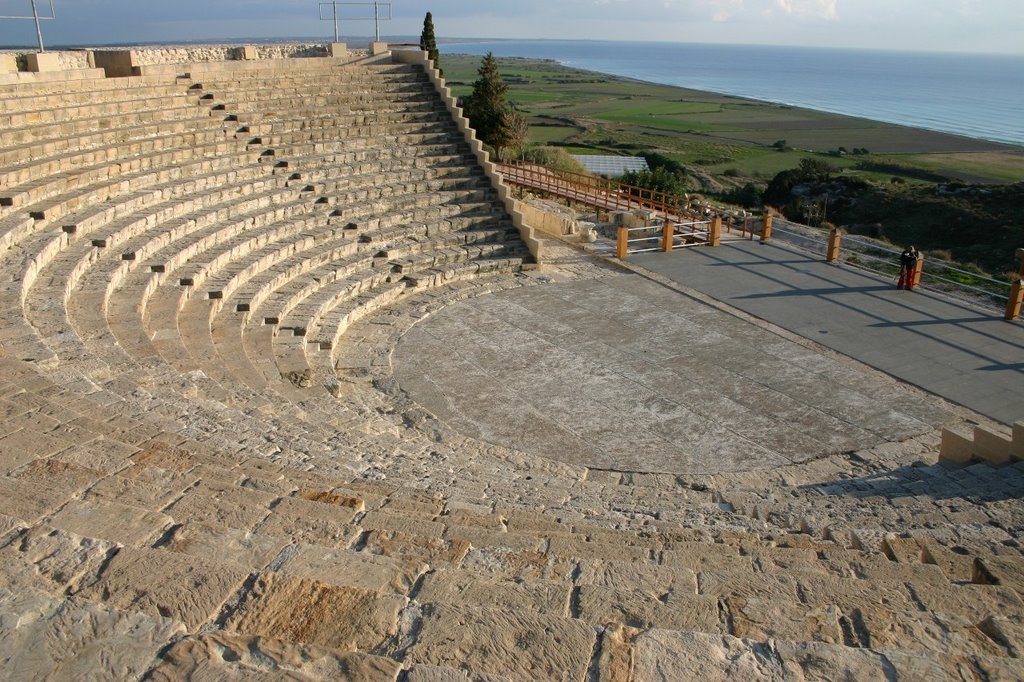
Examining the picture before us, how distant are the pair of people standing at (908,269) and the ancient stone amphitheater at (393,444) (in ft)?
12.0

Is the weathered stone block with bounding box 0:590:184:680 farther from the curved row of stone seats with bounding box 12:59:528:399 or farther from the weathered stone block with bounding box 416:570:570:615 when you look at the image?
the curved row of stone seats with bounding box 12:59:528:399

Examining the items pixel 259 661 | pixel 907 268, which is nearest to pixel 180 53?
pixel 907 268

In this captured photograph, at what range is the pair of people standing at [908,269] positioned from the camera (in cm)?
1435

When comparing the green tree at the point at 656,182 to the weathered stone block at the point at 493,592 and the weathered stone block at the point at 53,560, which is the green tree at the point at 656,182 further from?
the weathered stone block at the point at 53,560

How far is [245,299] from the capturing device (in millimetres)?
11492

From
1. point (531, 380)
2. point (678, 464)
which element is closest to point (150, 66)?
point (531, 380)

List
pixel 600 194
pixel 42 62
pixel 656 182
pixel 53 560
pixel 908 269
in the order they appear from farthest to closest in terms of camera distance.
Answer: pixel 656 182 < pixel 600 194 < pixel 42 62 < pixel 908 269 < pixel 53 560

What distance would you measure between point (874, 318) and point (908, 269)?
6.44 ft

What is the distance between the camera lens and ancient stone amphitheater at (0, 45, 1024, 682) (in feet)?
11.3

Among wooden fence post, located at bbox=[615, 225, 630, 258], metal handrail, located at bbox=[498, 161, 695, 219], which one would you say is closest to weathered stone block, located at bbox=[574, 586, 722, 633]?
wooden fence post, located at bbox=[615, 225, 630, 258]

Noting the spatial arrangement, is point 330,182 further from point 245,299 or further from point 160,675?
point 160,675

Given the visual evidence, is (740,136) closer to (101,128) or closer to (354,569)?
(101,128)

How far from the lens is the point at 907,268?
14406mm

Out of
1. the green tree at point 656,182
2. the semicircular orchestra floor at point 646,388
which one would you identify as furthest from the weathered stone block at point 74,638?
the green tree at point 656,182
